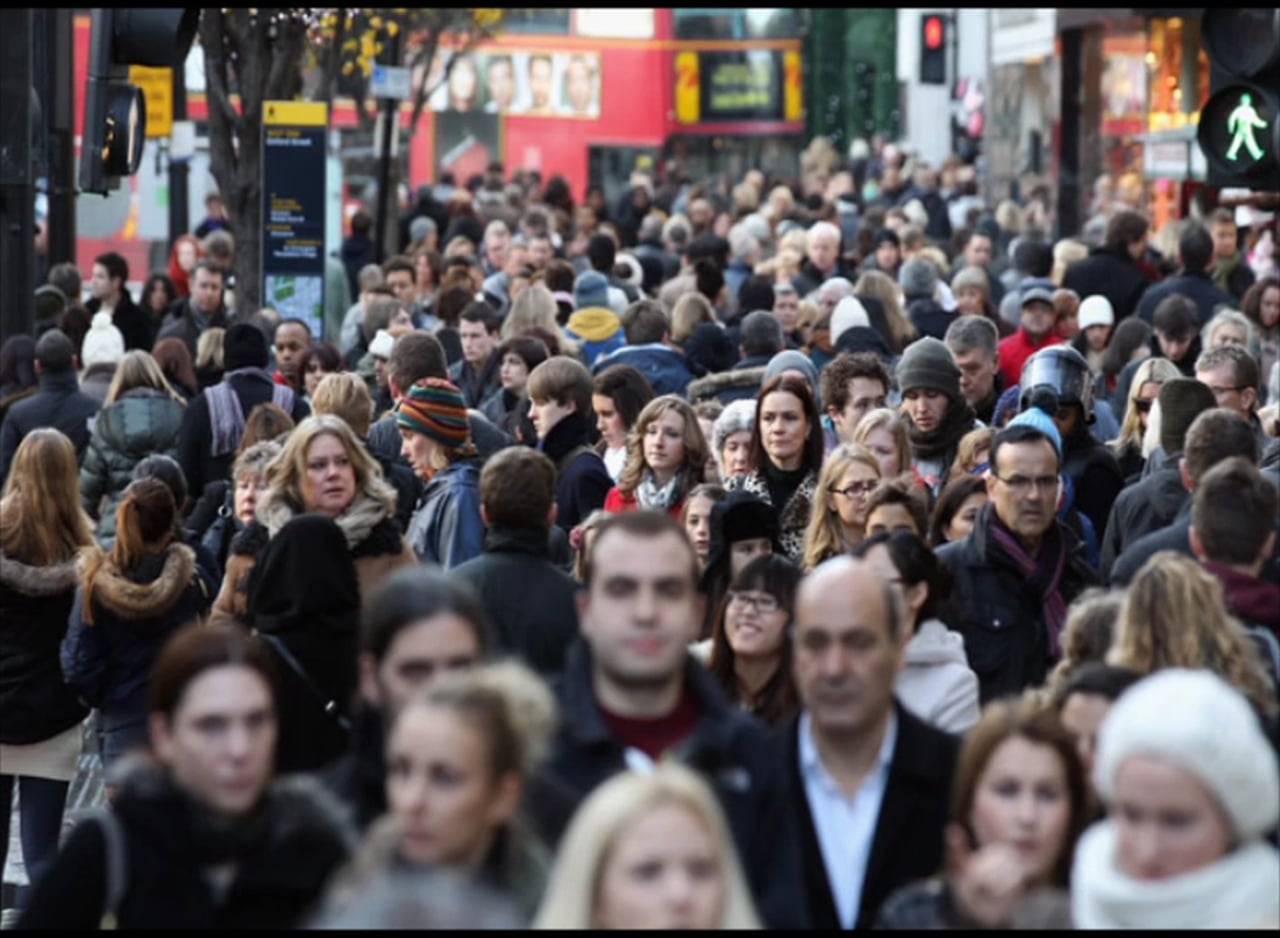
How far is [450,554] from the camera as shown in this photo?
10.9m

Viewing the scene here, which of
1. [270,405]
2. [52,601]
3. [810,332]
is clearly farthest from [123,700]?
[810,332]

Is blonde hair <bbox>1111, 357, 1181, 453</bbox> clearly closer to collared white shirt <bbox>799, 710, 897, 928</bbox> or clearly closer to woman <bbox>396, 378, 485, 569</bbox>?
woman <bbox>396, 378, 485, 569</bbox>

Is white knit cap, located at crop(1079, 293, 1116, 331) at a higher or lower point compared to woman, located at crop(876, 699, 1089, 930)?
higher

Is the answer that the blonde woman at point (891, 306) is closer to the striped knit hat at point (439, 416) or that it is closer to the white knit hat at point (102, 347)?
the white knit hat at point (102, 347)

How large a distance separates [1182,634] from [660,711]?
1.68m

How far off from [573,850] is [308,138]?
17.2 metres

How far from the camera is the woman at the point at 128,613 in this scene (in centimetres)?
1054

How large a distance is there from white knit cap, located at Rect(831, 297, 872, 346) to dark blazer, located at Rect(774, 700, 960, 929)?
9193 mm

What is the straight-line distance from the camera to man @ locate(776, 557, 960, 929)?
6184mm

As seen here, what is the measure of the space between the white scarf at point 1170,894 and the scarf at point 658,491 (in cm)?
579

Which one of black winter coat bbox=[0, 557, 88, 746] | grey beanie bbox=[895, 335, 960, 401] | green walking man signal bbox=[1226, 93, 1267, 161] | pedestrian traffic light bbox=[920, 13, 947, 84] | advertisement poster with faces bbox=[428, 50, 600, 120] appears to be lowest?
black winter coat bbox=[0, 557, 88, 746]

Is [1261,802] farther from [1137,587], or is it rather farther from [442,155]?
[442,155]

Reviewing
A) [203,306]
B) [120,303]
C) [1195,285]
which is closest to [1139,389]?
[1195,285]

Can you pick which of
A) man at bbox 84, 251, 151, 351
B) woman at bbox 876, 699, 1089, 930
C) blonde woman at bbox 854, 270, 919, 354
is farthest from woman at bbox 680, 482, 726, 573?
man at bbox 84, 251, 151, 351
